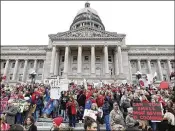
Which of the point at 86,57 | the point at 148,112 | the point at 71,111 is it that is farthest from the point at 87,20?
the point at 148,112

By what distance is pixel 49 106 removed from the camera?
10172mm

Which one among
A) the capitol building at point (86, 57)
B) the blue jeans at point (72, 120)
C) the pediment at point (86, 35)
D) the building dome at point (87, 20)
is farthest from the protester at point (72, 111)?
the building dome at point (87, 20)

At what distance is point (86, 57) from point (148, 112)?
39.3m

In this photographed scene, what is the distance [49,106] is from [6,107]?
2.20 m

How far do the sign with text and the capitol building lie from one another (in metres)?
32.0

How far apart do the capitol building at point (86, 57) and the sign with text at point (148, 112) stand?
1260 inches

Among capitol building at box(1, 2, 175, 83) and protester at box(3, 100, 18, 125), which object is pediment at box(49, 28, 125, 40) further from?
protester at box(3, 100, 18, 125)

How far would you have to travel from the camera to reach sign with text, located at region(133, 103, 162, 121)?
6.78 m

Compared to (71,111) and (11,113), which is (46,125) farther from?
(11,113)

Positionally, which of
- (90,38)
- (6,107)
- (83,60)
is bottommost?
(6,107)

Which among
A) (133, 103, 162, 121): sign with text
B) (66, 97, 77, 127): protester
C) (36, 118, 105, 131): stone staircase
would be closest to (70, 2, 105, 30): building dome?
(36, 118, 105, 131): stone staircase

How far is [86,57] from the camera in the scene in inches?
1807

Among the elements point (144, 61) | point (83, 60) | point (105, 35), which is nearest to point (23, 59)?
point (83, 60)

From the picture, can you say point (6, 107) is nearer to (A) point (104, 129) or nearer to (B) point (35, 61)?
(A) point (104, 129)
